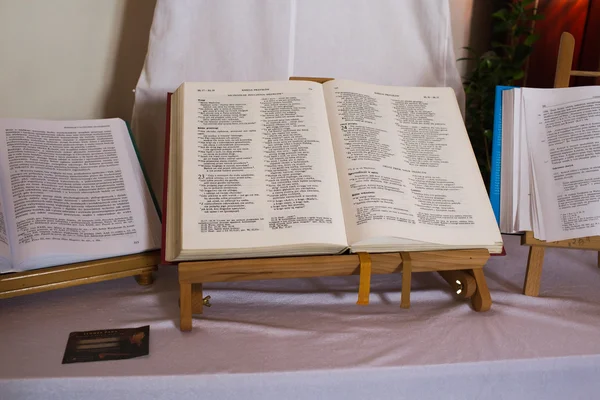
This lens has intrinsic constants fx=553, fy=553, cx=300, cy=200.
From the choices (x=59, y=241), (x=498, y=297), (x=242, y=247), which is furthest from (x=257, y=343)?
(x=498, y=297)

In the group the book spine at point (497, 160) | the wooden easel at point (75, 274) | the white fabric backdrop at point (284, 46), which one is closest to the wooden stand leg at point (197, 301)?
the wooden easel at point (75, 274)

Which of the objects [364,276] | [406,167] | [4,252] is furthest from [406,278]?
[4,252]

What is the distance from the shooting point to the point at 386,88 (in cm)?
114

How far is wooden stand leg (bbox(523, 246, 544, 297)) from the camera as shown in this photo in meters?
1.09

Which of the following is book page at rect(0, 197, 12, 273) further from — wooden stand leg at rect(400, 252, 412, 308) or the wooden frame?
wooden stand leg at rect(400, 252, 412, 308)

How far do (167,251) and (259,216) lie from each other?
165mm

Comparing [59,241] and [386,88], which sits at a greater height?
[386,88]

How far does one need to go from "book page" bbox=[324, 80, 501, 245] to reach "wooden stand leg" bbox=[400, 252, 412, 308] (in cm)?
5

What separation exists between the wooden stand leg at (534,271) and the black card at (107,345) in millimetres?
739

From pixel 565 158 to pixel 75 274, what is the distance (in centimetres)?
94

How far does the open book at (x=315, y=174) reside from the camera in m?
0.93

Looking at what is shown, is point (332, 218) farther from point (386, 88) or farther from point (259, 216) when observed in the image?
point (386, 88)

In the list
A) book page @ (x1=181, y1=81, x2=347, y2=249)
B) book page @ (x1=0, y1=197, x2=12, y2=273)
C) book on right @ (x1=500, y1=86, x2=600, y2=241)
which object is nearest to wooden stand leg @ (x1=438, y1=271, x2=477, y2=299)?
book on right @ (x1=500, y1=86, x2=600, y2=241)

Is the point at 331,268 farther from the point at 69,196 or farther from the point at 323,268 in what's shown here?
the point at 69,196
